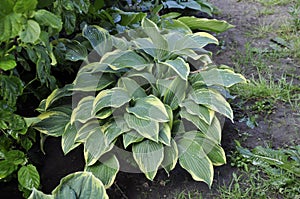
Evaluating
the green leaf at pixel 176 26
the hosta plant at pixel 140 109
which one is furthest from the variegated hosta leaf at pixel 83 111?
the green leaf at pixel 176 26

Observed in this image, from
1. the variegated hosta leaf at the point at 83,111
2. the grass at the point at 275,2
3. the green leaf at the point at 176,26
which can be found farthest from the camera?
the grass at the point at 275,2

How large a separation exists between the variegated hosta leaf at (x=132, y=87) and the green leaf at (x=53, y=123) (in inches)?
12.4

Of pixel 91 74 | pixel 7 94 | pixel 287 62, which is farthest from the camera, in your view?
pixel 287 62

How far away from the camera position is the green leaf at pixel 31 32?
3.64ft

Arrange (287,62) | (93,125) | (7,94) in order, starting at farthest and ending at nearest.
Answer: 1. (287,62)
2. (93,125)
3. (7,94)

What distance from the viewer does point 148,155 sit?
172 centimetres

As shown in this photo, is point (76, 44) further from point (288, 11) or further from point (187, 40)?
point (288, 11)

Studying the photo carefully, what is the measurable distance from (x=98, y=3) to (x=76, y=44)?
346mm

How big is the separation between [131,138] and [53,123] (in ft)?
1.31

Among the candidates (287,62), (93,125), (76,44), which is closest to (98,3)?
(76,44)

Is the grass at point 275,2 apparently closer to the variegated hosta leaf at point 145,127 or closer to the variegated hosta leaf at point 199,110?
the variegated hosta leaf at point 199,110

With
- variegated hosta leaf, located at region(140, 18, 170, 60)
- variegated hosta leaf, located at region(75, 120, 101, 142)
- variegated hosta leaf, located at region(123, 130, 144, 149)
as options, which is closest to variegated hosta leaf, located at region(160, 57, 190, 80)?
variegated hosta leaf, located at region(140, 18, 170, 60)

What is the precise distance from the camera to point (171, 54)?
207 centimetres

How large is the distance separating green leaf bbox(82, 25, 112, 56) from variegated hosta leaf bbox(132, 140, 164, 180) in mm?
593
